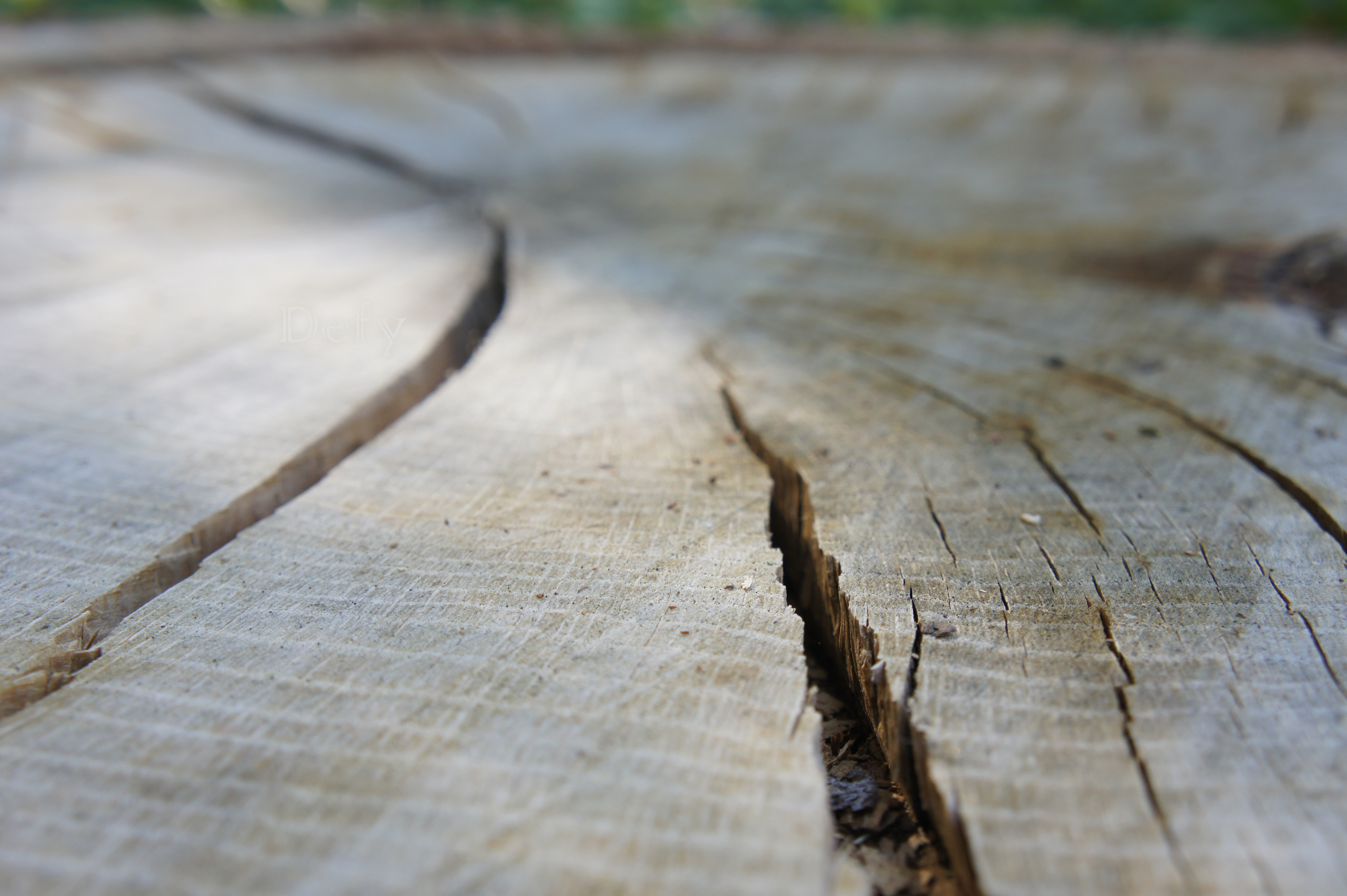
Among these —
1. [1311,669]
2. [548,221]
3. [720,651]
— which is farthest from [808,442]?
[548,221]

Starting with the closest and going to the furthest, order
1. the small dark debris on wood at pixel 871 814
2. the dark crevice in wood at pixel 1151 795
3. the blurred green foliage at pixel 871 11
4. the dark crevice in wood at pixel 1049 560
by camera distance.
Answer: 1. the dark crevice in wood at pixel 1151 795
2. the small dark debris on wood at pixel 871 814
3. the dark crevice in wood at pixel 1049 560
4. the blurred green foliage at pixel 871 11

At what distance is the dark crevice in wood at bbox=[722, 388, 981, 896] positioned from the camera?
0.62 meters

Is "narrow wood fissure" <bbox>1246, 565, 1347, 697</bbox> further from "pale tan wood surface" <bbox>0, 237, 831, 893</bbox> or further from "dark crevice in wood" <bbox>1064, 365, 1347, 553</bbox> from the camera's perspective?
"pale tan wood surface" <bbox>0, 237, 831, 893</bbox>

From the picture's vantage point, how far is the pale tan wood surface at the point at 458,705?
554mm

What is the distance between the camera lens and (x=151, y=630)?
74 cm

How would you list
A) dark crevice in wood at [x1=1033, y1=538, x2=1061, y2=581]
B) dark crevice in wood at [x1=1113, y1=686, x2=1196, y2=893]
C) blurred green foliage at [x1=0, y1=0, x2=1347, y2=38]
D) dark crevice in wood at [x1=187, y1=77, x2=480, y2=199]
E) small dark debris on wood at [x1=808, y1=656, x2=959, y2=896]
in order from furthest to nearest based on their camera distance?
1. blurred green foliage at [x1=0, y1=0, x2=1347, y2=38]
2. dark crevice in wood at [x1=187, y1=77, x2=480, y2=199]
3. dark crevice in wood at [x1=1033, y1=538, x2=1061, y2=581]
4. small dark debris on wood at [x1=808, y1=656, x2=959, y2=896]
5. dark crevice in wood at [x1=1113, y1=686, x2=1196, y2=893]

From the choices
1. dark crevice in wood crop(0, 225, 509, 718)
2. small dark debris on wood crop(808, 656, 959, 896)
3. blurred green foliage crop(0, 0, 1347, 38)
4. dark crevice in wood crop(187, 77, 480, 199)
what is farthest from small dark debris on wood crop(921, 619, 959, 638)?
blurred green foliage crop(0, 0, 1347, 38)

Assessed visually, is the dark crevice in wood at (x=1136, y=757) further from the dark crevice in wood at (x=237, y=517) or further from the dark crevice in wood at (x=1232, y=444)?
the dark crevice in wood at (x=237, y=517)

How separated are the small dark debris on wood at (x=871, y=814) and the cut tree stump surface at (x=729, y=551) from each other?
39mm

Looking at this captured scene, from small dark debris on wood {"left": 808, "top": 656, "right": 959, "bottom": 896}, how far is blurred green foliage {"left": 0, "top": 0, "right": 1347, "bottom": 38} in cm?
284

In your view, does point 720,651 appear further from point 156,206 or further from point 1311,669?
point 156,206

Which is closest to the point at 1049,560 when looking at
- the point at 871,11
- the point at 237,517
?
the point at 237,517

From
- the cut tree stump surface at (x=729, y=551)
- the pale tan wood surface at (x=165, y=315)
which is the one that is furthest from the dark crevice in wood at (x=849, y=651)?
the pale tan wood surface at (x=165, y=315)

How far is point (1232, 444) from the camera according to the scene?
100cm
